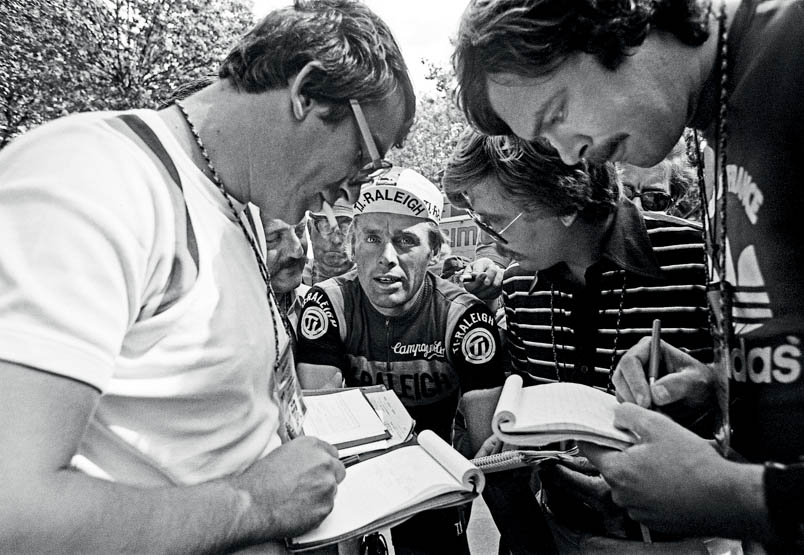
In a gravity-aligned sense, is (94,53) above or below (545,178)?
above

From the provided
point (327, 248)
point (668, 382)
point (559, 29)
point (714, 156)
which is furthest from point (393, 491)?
point (327, 248)

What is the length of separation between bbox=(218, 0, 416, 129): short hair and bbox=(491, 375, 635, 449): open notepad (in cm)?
93

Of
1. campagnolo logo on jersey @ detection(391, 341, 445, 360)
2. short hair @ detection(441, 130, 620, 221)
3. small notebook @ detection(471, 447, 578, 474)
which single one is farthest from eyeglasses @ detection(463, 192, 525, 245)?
small notebook @ detection(471, 447, 578, 474)

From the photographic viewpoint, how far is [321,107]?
1.58 meters

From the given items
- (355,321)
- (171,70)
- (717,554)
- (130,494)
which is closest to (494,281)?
(355,321)

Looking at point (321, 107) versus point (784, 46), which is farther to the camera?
point (321, 107)

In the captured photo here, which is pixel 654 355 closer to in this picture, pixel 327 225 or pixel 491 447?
pixel 491 447

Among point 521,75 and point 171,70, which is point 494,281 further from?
point 171,70

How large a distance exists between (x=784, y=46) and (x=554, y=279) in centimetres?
142

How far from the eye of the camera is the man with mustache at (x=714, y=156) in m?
1.05

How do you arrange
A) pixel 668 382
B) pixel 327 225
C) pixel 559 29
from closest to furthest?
pixel 559 29 → pixel 668 382 → pixel 327 225

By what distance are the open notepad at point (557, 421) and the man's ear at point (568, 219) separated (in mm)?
929

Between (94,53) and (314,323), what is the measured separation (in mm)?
→ 13435

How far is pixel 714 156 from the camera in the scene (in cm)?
138
